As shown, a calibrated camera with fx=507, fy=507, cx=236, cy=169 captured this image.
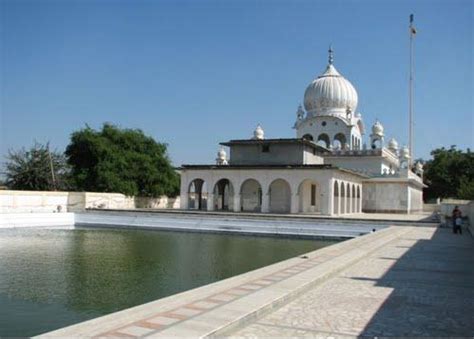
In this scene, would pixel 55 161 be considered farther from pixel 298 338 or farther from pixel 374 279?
pixel 298 338

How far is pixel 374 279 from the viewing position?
9031mm

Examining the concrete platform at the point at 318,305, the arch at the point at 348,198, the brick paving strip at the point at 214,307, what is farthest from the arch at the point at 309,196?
the brick paving strip at the point at 214,307

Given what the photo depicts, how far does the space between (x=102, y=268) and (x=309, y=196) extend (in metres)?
22.1

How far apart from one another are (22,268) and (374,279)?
8026 mm

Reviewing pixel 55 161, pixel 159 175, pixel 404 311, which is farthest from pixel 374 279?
pixel 55 161

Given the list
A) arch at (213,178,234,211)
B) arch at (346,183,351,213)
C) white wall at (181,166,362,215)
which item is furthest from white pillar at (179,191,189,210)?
arch at (346,183,351,213)

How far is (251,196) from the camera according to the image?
109 feet

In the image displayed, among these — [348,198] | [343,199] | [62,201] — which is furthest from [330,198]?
[62,201]

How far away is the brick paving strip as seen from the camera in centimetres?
510

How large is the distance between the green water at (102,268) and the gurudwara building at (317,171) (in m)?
8.76

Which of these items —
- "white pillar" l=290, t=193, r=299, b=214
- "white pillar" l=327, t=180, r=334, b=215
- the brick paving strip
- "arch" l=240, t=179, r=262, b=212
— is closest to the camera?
the brick paving strip

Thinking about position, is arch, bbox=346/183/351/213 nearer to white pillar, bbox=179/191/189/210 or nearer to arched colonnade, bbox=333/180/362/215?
arched colonnade, bbox=333/180/362/215

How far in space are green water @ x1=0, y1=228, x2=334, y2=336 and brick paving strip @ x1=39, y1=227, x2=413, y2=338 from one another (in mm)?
1983

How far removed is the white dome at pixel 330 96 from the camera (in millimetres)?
39875
